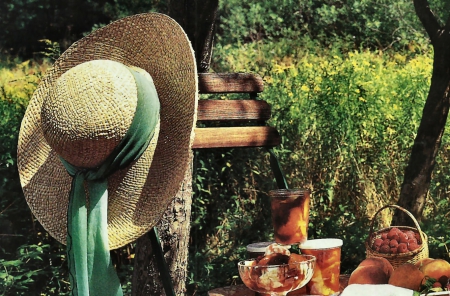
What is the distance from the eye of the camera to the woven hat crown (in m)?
2.10

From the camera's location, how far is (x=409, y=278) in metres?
1.98

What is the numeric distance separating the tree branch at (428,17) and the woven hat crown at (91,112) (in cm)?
237

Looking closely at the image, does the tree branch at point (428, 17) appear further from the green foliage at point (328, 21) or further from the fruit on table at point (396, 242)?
the green foliage at point (328, 21)

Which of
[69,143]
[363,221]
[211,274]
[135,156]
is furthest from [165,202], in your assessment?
[363,221]

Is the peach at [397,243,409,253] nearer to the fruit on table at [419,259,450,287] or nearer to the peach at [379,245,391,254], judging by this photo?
the peach at [379,245,391,254]

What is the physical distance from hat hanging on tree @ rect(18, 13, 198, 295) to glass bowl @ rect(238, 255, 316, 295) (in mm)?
436

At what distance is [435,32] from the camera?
13.3ft

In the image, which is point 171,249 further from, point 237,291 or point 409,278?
point 409,278

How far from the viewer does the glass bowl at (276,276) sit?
185 cm

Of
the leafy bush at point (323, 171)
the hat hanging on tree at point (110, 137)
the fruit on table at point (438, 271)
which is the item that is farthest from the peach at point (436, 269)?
the leafy bush at point (323, 171)

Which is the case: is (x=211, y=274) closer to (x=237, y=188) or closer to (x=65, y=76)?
(x=237, y=188)

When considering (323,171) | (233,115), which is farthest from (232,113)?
(323,171)

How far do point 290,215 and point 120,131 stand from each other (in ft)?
1.83

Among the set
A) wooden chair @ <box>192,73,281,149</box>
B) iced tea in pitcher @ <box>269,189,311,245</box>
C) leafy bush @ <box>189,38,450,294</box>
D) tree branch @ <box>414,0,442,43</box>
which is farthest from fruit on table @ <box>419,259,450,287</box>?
tree branch @ <box>414,0,442,43</box>
